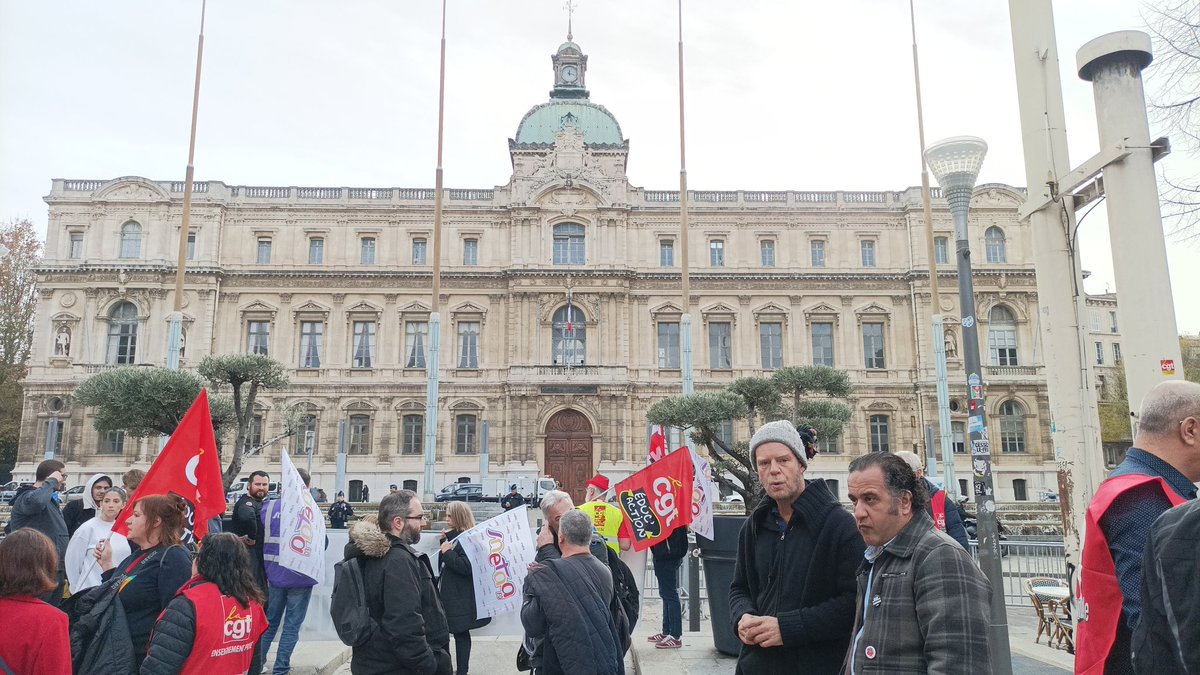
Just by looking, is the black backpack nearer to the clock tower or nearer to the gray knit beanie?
the gray knit beanie

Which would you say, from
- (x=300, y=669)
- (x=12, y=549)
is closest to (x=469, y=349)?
(x=300, y=669)

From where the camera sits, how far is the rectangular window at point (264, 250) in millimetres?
37000

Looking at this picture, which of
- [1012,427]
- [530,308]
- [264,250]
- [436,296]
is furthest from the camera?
[264,250]

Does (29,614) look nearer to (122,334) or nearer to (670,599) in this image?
(670,599)

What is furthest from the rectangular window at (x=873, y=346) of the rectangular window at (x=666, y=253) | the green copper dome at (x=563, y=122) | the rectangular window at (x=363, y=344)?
the rectangular window at (x=363, y=344)

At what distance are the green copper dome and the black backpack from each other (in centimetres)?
3572

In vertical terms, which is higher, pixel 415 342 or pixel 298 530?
pixel 415 342

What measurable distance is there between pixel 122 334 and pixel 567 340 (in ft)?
68.2

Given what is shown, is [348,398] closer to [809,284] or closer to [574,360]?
[574,360]

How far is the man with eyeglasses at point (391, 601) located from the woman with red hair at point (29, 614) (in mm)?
1704

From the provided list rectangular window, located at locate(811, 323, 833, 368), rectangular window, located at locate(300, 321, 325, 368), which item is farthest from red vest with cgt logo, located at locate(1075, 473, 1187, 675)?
rectangular window, located at locate(300, 321, 325, 368)

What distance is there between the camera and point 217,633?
3.90 metres

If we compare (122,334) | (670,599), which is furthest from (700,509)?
(122,334)

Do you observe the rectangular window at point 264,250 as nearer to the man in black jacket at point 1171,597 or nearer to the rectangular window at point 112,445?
the rectangular window at point 112,445
